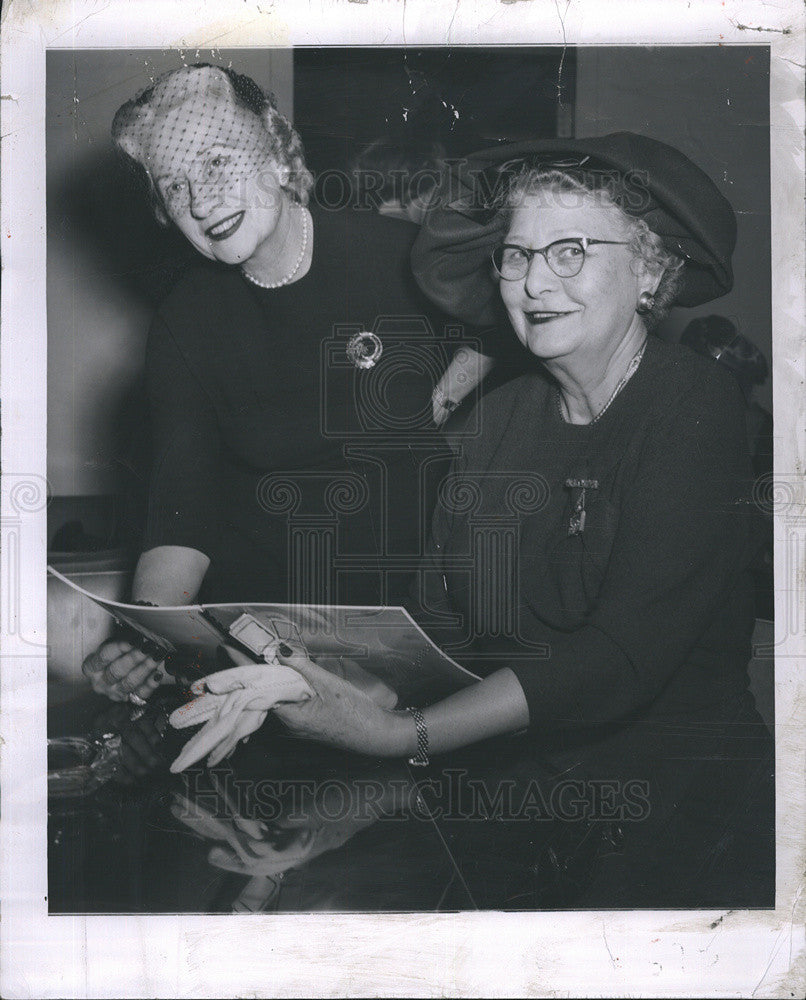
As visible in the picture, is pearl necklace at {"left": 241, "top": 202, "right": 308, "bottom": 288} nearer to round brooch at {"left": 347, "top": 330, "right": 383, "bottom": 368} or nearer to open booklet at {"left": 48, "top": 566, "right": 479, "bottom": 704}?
round brooch at {"left": 347, "top": 330, "right": 383, "bottom": 368}

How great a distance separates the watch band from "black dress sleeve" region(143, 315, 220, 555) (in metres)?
0.42

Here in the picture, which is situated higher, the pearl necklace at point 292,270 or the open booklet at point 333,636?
the pearl necklace at point 292,270

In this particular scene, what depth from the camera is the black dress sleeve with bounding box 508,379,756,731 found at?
1709mm

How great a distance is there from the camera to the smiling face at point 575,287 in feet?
5.59

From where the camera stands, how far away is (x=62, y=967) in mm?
1766

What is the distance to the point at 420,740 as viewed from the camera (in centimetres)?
174

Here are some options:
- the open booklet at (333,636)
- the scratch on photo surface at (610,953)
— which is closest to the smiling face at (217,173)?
the open booklet at (333,636)

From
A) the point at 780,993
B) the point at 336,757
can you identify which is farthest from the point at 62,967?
the point at 780,993

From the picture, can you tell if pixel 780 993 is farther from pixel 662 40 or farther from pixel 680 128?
pixel 662 40

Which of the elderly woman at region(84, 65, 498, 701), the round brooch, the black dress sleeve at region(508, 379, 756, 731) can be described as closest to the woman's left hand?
the elderly woman at region(84, 65, 498, 701)

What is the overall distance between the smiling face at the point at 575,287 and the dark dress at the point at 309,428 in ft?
0.44

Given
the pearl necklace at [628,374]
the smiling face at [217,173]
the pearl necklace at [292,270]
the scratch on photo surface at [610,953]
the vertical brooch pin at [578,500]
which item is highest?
the smiling face at [217,173]

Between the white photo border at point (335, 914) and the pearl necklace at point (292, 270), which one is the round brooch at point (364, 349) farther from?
the white photo border at point (335, 914)

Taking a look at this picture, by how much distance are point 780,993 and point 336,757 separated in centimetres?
82
